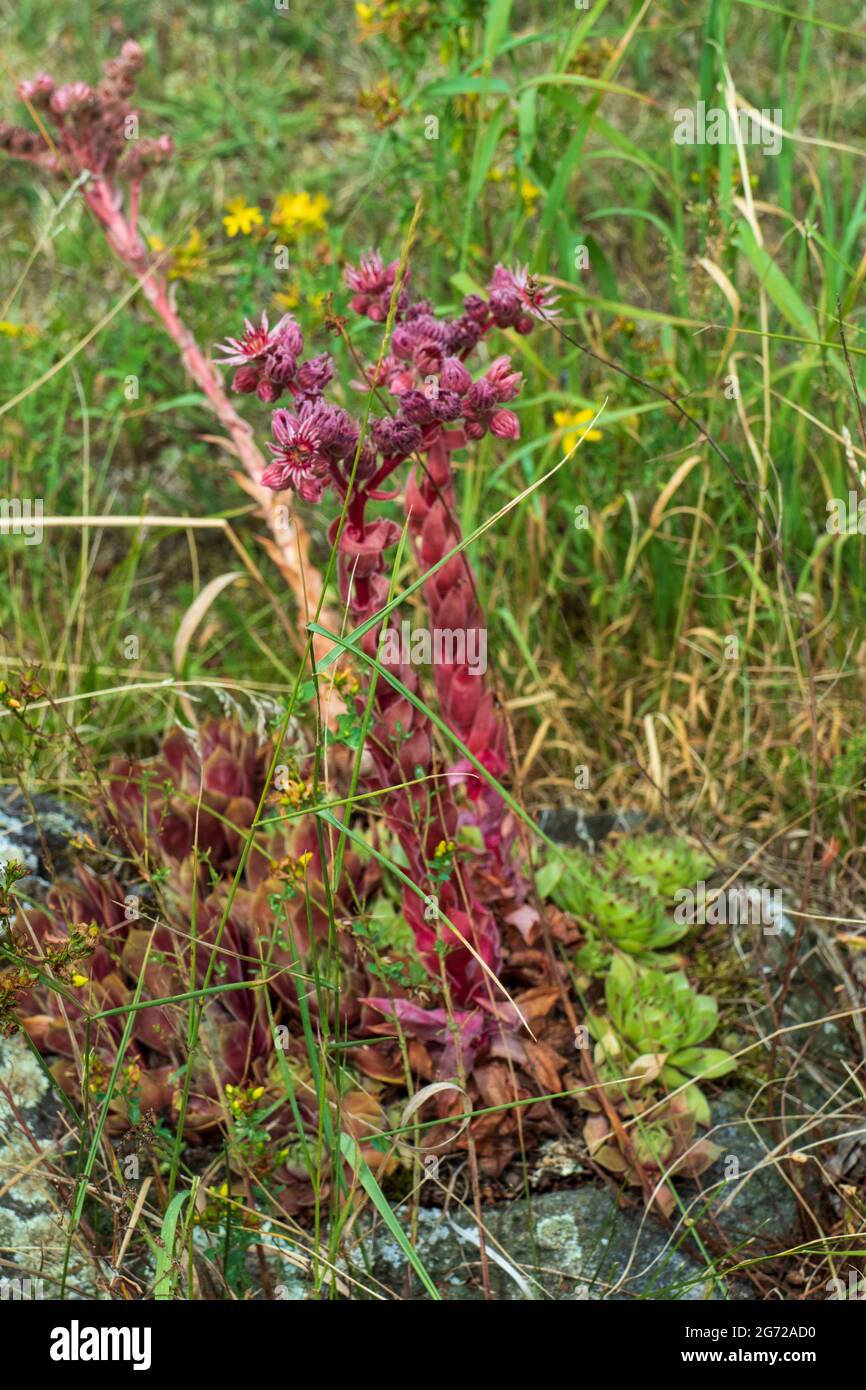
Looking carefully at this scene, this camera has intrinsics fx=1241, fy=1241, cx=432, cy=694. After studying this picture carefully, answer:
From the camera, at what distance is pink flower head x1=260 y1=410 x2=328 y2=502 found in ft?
5.66

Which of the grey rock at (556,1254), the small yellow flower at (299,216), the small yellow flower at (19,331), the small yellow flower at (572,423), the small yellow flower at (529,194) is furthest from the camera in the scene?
the small yellow flower at (19,331)

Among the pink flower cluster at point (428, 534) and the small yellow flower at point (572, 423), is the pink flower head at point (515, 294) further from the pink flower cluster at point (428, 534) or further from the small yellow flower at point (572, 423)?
the small yellow flower at point (572, 423)

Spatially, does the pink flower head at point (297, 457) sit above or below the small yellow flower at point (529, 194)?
below

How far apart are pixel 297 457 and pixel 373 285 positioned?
420 mm

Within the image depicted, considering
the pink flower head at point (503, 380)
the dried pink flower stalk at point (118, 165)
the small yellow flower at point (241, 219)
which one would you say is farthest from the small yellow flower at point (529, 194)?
the pink flower head at point (503, 380)

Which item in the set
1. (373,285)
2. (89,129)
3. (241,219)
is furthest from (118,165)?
(373,285)

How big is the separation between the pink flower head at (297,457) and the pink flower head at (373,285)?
340 millimetres

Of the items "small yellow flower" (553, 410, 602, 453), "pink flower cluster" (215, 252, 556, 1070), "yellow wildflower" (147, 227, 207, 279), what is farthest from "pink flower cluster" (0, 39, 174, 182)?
"small yellow flower" (553, 410, 602, 453)

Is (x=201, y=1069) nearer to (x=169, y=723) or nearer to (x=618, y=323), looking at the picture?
(x=169, y=723)

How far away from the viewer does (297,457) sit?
68.9 inches

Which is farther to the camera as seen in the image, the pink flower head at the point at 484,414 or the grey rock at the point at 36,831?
the grey rock at the point at 36,831

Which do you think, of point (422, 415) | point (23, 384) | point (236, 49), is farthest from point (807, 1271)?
point (236, 49)

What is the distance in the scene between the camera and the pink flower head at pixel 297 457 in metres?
1.72

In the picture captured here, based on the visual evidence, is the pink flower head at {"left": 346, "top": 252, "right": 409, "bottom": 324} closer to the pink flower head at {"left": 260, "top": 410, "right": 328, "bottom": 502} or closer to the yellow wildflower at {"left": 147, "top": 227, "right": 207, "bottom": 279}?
the pink flower head at {"left": 260, "top": 410, "right": 328, "bottom": 502}
